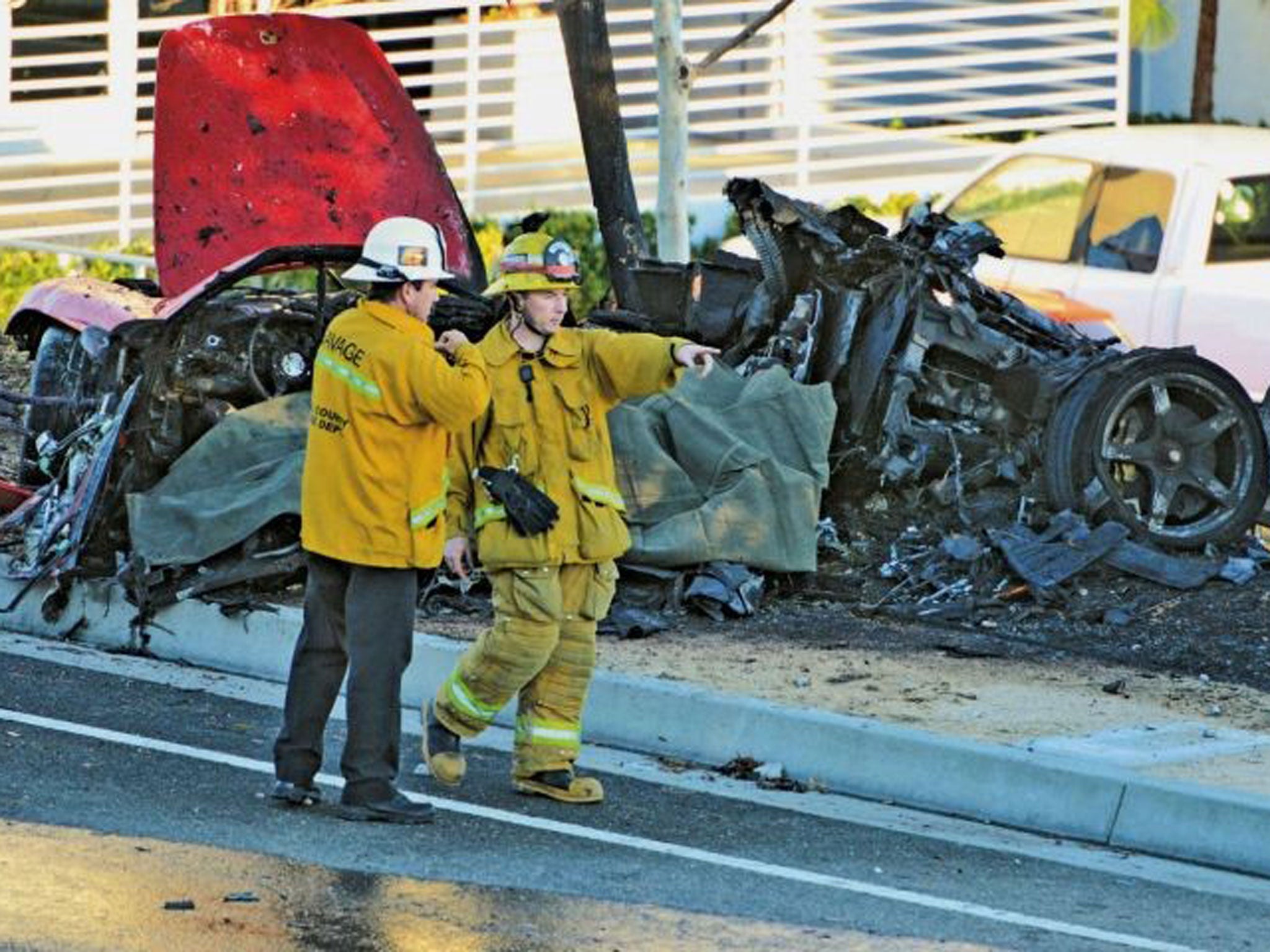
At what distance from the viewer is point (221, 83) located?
12.9 meters

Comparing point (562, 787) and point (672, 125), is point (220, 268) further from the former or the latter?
point (562, 787)

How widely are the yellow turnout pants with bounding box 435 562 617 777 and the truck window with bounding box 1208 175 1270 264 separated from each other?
7.59m

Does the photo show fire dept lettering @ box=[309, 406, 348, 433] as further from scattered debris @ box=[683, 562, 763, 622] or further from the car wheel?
the car wheel

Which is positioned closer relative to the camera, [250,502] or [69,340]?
[250,502]

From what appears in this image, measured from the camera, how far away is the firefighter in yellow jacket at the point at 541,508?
857cm

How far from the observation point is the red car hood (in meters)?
12.8

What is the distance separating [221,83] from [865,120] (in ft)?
41.4

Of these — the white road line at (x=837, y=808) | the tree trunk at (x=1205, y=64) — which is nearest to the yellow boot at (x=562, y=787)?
the white road line at (x=837, y=808)

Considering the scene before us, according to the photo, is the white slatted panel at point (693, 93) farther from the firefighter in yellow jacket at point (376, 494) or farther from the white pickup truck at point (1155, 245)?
the firefighter in yellow jacket at point (376, 494)

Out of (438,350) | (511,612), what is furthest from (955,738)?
(438,350)

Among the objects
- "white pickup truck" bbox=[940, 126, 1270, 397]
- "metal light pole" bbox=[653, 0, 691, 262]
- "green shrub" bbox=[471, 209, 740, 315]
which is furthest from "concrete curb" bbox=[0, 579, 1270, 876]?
Answer: "green shrub" bbox=[471, 209, 740, 315]

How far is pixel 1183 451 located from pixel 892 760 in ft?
11.0

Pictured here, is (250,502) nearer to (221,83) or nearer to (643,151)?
(221,83)

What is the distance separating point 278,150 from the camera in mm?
12969
